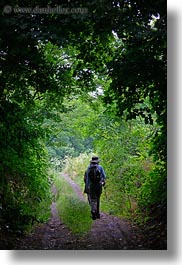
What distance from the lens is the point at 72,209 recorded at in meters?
2.53

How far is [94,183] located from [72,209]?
0.70 ft

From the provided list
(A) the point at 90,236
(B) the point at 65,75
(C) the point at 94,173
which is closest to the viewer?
(A) the point at 90,236

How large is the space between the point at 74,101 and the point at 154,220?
89 centimetres

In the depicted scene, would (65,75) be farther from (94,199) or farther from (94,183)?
(94,199)

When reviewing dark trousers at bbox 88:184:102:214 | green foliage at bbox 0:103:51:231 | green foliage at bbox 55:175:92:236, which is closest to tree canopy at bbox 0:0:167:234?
green foliage at bbox 0:103:51:231

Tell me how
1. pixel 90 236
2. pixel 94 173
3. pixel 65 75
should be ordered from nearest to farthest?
pixel 90 236, pixel 94 173, pixel 65 75

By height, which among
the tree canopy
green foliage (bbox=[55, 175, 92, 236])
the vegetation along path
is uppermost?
the tree canopy

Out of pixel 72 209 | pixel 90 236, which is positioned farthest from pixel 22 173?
pixel 90 236

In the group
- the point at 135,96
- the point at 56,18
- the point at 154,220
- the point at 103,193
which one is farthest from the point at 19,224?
the point at 56,18

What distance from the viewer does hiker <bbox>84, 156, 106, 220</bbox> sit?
2.49 meters

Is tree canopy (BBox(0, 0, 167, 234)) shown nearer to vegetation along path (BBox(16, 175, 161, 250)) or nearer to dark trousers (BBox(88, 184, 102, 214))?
vegetation along path (BBox(16, 175, 161, 250))

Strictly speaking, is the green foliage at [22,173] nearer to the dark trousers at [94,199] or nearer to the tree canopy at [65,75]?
the tree canopy at [65,75]

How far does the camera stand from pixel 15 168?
282 cm

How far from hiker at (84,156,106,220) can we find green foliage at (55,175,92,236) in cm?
5
